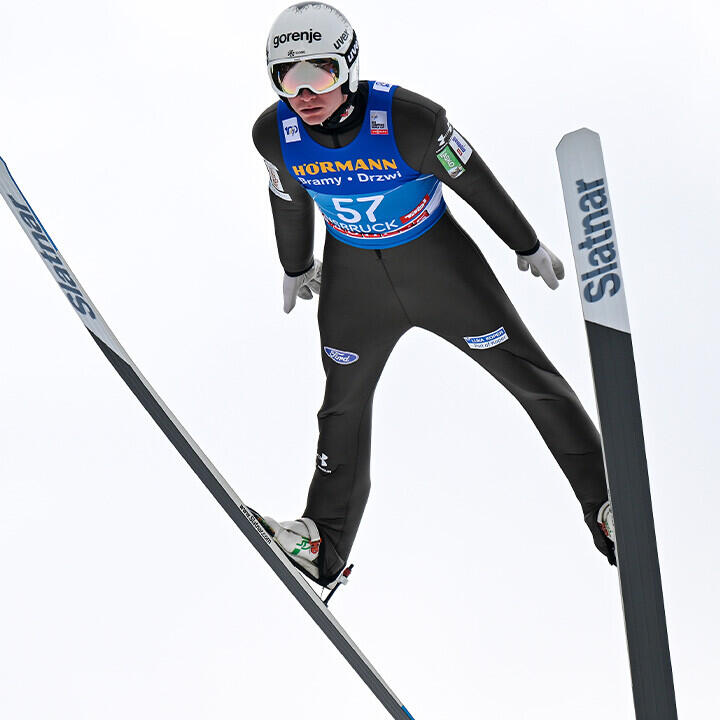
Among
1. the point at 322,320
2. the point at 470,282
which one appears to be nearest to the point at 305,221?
the point at 322,320

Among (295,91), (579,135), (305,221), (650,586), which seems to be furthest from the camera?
(305,221)

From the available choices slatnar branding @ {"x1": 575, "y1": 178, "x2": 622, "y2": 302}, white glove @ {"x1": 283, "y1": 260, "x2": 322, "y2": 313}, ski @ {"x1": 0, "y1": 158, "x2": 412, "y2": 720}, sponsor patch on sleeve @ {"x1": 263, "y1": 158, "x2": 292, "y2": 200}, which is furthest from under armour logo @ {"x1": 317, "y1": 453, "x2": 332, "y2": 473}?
slatnar branding @ {"x1": 575, "y1": 178, "x2": 622, "y2": 302}

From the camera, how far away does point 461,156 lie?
289 cm

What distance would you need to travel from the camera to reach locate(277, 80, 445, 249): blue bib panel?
9.37ft

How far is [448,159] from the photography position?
113 inches

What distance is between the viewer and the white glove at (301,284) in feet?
10.9

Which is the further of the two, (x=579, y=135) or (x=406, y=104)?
(x=406, y=104)

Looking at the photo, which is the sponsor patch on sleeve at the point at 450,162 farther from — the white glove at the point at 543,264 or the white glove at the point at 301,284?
the white glove at the point at 301,284

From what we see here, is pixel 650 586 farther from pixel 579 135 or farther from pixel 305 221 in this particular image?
pixel 305 221

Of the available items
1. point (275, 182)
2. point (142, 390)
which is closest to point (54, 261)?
point (142, 390)

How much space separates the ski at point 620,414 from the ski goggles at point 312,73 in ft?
2.02

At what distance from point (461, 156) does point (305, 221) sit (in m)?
0.52

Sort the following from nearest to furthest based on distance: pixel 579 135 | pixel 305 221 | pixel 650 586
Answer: pixel 579 135, pixel 650 586, pixel 305 221

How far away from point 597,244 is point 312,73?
2.59 feet
